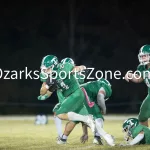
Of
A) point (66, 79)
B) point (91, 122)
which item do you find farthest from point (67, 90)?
point (91, 122)

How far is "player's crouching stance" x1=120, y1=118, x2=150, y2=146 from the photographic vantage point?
6.16 meters

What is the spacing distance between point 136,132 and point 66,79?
1.05 m

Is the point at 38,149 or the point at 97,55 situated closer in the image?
the point at 38,149

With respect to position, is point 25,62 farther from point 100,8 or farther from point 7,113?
point 100,8

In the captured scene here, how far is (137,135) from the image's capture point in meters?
6.17

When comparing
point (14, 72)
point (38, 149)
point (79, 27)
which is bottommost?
point (38, 149)

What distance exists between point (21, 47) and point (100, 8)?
2.91 m

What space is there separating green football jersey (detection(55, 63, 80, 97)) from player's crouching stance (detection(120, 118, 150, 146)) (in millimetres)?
789

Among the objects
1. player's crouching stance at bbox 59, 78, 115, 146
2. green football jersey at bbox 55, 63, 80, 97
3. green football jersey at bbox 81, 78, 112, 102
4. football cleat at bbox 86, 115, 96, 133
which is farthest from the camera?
green football jersey at bbox 81, 78, 112, 102

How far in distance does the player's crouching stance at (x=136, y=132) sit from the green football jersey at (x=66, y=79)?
2.59ft

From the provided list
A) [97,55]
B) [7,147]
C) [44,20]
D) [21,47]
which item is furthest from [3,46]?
[7,147]

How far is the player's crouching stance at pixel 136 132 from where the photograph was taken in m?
6.16

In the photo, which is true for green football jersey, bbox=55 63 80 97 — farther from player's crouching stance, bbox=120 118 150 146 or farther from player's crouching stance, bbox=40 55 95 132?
player's crouching stance, bbox=120 118 150 146

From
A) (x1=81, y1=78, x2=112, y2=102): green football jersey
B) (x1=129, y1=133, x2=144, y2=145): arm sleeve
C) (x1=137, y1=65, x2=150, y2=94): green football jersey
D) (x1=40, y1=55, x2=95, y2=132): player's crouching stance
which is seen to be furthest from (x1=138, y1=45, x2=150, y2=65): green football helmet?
(x1=129, y1=133, x2=144, y2=145): arm sleeve
